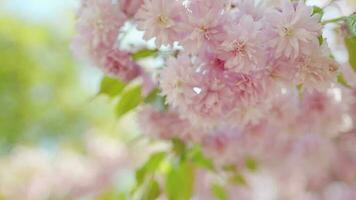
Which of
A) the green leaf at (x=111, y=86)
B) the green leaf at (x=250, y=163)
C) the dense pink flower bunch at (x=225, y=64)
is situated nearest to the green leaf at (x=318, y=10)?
the dense pink flower bunch at (x=225, y=64)

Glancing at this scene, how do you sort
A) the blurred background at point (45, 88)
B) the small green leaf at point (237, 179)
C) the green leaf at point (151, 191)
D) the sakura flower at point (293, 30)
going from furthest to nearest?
the blurred background at point (45, 88)
the small green leaf at point (237, 179)
the green leaf at point (151, 191)
the sakura flower at point (293, 30)

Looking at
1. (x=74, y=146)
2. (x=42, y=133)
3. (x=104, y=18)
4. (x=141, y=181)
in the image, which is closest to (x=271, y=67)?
(x=104, y=18)

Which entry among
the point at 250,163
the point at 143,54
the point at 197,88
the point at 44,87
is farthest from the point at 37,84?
the point at 197,88

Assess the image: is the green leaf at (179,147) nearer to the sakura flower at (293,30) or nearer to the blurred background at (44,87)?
the sakura flower at (293,30)

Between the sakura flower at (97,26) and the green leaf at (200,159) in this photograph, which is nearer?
the sakura flower at (97,26)

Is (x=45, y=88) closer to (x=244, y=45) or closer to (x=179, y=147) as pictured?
(x=179, y=147)

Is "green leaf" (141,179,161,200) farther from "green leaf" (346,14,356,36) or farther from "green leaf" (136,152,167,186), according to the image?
"green leaf" (346,14,356,36)

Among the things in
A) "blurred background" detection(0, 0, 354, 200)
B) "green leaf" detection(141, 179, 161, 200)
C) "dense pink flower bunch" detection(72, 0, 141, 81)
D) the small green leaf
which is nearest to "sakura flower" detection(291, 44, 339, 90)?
"dense pink flower bunch" detection(72, 0, 141, 81)

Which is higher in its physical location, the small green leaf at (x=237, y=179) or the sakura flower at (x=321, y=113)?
the small green leaf at (x=237, y=179)
